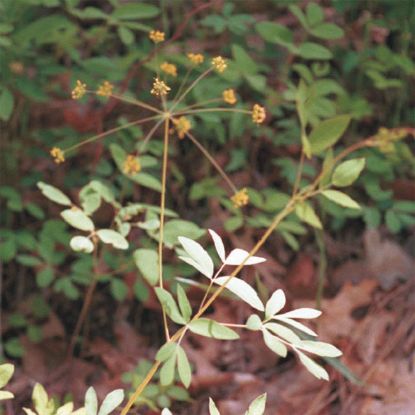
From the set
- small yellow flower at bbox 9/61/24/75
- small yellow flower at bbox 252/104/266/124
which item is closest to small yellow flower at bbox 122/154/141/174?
small yellow flower at bbox 252/104/266/124

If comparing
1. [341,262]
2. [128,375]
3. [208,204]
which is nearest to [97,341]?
[128,375]

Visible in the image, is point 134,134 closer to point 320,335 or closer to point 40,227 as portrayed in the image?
point 40,227

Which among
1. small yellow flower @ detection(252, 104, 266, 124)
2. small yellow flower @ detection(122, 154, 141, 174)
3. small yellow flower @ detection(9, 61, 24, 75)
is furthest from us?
small yellow flower @ detection(9, 61, 24, 75)

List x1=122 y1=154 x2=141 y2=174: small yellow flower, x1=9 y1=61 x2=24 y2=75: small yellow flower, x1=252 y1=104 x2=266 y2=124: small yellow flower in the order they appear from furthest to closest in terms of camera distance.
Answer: x1=9 y1=61 x2=24 y2=75: small yellow flower, x1=122 y1=154 x2=141 y2=174: small yellow flower, x1=252 y1=104 x2=266 y2=124: small yellow flower

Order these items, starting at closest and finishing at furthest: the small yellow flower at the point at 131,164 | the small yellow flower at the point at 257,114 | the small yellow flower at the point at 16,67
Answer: the small yellow flower at the point at 257,114
the small yellow flower at the point at 131,164
the small yellow flower at the point at 16,67

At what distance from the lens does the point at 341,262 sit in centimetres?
246

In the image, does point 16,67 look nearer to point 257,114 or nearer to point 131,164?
point 131,164

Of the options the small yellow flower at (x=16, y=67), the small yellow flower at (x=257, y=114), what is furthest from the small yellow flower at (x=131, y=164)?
the small yellow flower at (x=16, y=67)

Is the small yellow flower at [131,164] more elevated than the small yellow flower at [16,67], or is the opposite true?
the small yellow flower at [131,164]

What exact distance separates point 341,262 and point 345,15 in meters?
0.87

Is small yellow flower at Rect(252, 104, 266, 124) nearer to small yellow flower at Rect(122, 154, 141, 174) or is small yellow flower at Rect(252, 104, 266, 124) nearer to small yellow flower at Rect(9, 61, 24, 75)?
small yellow flower at Rect(122, 154, 141, 174)

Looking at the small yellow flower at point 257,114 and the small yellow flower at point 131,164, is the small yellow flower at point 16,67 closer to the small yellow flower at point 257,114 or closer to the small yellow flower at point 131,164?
the small yellow flower at point 131,164

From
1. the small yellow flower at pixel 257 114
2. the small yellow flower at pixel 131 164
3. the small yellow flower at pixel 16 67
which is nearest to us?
the small yellow flower at pixel 257 114

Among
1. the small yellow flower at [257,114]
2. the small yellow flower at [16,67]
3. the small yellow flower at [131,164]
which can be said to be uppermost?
the small yellow flower at [257,114]
